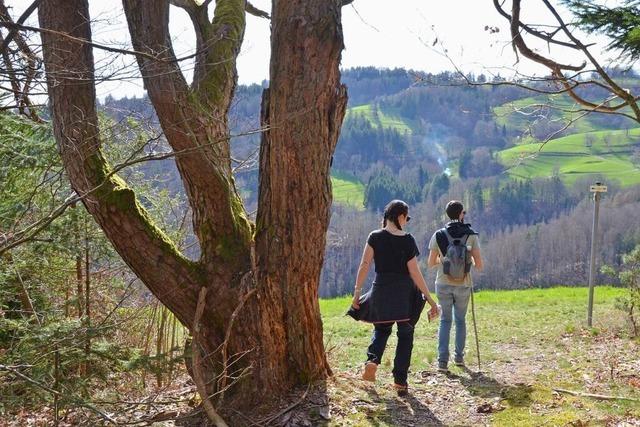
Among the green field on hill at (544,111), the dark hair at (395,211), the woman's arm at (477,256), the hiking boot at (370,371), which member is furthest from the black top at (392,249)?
the green field on hill at (544,111)

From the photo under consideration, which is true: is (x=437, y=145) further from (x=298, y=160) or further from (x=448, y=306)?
(x=298, y=160)

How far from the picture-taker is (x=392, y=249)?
605 cm

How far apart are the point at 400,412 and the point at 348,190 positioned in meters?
100

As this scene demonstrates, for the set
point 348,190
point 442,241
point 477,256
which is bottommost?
point 348,190

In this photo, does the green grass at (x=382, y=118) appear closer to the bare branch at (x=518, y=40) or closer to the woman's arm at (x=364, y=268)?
the bare branch at (x=518, y=40)

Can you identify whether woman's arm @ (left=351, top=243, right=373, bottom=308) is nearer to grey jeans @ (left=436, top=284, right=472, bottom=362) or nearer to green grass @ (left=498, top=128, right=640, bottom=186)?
grey jeans @ (left=436, top=284, right=472, bottom=362)

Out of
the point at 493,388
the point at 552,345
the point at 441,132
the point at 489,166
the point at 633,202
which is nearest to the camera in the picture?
the point at 493,388

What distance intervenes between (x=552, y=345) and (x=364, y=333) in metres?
3.61

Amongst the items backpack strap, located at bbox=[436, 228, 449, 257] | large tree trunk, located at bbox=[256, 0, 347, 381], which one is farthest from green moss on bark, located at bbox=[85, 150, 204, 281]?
backpack strap, located at bbox=[436, 228, 449, 257]

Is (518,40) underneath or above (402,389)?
above

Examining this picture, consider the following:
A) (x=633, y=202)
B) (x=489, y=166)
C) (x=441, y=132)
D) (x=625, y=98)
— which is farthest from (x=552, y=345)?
(x=441, y=132)

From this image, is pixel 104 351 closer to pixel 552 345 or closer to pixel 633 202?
pixel 552 345

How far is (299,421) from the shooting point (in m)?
5.25

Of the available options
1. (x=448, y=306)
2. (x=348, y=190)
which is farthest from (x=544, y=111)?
(x=348, y=190)
